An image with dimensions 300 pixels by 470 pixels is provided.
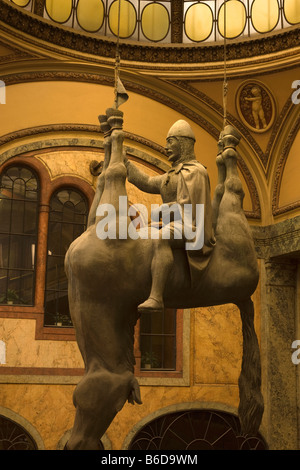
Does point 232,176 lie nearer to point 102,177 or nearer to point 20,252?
point 102,177

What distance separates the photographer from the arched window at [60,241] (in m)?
12.2

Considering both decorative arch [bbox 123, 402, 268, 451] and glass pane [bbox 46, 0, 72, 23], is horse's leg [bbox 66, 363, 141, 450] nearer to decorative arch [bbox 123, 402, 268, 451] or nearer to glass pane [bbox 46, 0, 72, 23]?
decorative arch [bbox 123, 402, 268, 451]

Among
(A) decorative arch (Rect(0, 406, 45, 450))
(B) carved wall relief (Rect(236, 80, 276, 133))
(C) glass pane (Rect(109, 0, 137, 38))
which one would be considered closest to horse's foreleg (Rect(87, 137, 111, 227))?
(A) decorative arch (Rect(0, 406, 45, 450))

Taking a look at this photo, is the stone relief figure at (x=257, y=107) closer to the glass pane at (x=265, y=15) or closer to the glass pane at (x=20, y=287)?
the glass pane at (x=265, y=15)

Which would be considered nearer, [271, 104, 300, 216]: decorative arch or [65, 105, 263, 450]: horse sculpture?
[65, 105, 263, 450]: horse sculpture

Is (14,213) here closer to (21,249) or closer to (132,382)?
(21,249)

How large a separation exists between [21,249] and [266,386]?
16.9ft

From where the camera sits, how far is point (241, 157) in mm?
13359

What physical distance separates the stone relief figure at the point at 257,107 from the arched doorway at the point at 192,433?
5463 mm

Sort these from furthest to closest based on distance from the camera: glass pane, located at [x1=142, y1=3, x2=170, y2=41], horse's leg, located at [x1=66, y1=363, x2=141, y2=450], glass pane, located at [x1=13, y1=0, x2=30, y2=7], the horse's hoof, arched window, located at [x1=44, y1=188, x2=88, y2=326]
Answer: glass pane, located at [x1=142, y1=3, x2=170, y2=41] → glass pane, located at [x1=13, y1=0, x2=30, y2=7] → arched window, located at [x1=44, y1=188, x2=88, y2=326] → horse's leg, located at [x1=66, y1=363, x2=141, y2=450] → the horse's hoof

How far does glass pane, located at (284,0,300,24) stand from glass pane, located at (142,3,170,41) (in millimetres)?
2299

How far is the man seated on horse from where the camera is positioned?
5.11 m

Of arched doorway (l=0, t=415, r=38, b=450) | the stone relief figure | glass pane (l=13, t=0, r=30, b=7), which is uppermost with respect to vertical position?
glass pane (l=13, t=0, r=30, b=7)

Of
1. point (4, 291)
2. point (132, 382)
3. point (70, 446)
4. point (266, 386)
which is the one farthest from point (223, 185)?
point (266, 386)
